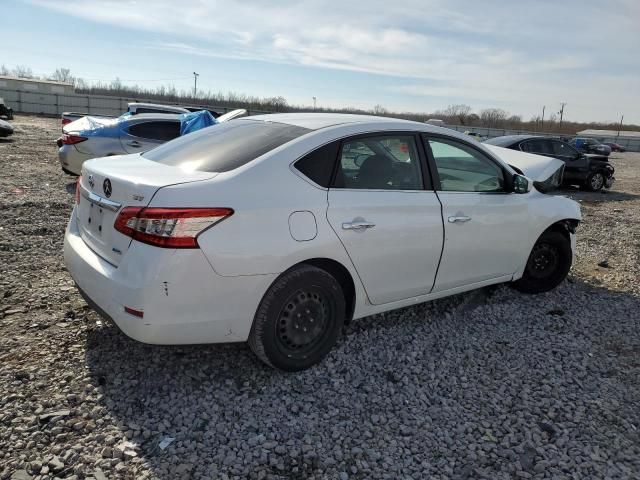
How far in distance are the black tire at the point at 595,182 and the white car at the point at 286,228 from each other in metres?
11.9

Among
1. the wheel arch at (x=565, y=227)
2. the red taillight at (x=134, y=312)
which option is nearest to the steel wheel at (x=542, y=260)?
the wheel arch at (x=565, y=227)

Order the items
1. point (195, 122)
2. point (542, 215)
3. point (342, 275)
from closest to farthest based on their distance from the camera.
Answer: point (342, 275), point (542, 215), point (195, 122)

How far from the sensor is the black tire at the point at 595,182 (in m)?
14.8

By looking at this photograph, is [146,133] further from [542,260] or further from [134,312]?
[134,312]

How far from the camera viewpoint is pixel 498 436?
295 centimetres

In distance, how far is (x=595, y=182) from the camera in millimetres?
14984

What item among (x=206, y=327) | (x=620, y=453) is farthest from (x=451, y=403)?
(x=206, y=327)

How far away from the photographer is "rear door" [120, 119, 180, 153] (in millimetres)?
9641

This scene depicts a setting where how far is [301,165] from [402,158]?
0.95m

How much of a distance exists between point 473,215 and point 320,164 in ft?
4.88

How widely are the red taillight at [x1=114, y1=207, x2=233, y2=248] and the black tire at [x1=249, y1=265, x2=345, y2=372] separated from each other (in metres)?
0.58

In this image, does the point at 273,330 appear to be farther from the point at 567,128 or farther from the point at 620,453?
the point at 567,128

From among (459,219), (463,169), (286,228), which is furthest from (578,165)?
(286,228)

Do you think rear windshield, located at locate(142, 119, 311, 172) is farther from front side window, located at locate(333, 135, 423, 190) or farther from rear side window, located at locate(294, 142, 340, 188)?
front side window, located at locate(333, 135, 423, 190)
